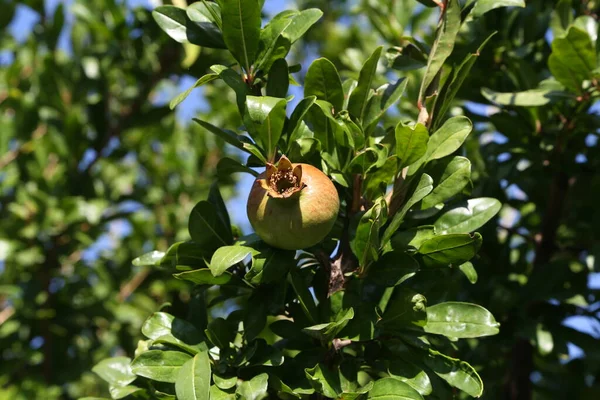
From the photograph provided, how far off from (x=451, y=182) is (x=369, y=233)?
16 cm

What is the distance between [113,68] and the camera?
229 centimetres

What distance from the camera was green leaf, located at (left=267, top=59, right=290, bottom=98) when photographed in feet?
3.06

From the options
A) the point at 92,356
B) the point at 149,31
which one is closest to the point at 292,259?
the point at 149,31

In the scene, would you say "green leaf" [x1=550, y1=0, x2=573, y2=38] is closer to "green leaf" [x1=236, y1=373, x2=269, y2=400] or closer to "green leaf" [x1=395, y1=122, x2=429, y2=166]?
"green leaf" [x1=395, y1=122, x2=429, y2=166]

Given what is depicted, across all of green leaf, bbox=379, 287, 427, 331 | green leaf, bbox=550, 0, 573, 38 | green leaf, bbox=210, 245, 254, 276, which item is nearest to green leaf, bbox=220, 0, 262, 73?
green leaf, bbox=210, 245, 254, 276

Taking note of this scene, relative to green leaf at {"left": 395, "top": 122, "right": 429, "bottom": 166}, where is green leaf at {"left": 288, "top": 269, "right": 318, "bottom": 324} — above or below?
below

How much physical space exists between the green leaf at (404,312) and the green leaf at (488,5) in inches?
16.4

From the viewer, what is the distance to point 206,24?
98cm

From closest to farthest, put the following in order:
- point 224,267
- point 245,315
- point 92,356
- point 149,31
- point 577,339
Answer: point 224,267 → point 245,315 → point 577,339 → point 149,31 → point 92,356

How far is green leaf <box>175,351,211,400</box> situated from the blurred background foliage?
0.33 metres

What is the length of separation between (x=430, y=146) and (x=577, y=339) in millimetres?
650

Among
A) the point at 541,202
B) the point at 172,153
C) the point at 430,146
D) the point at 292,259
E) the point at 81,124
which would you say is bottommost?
the point at 172,153

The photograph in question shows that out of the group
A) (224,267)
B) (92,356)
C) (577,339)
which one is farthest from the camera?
(92,356)

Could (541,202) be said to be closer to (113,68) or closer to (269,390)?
(269,390)
